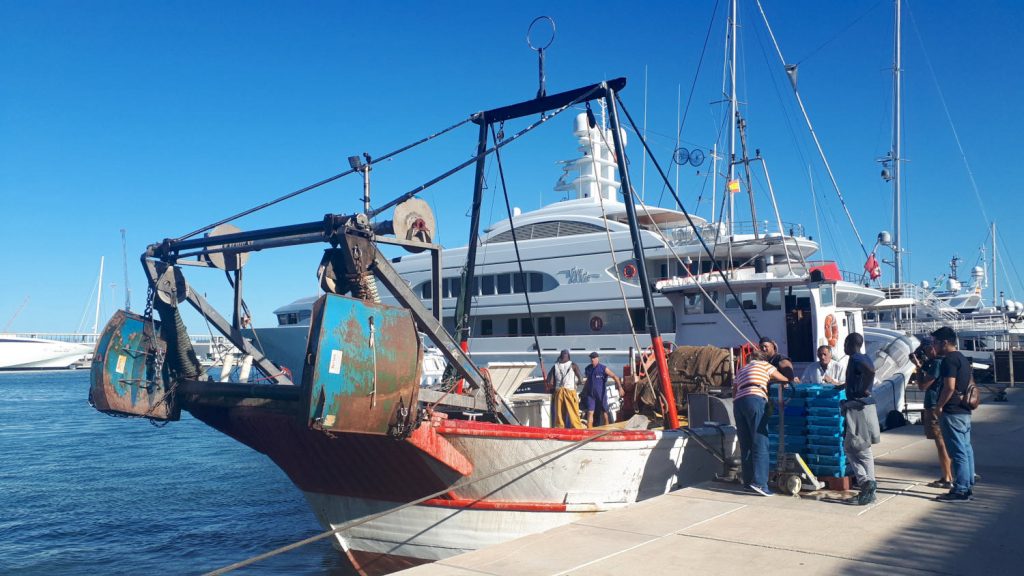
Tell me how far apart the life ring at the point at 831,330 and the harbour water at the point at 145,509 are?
10311mm

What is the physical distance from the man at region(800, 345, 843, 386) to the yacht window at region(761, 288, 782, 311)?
5.16 metres

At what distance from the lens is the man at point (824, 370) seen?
10.1 metres

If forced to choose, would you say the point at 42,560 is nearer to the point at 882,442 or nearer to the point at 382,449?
the point at 382,449

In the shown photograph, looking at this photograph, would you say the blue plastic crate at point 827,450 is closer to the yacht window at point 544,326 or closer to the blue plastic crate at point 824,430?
the blue plastic crate at point 824,430

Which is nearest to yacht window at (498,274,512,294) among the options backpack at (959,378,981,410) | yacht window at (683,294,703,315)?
yacht window at (683,294,703,315)

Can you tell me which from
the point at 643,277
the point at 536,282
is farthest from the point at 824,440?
the point at 536,282

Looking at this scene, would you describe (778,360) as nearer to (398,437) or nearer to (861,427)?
(861,427)

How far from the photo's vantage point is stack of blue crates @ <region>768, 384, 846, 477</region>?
795cm

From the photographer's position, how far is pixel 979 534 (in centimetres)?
620

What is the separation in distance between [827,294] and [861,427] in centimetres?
841

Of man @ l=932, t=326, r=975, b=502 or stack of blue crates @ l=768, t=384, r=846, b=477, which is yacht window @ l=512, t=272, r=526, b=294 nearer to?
stack of blue crates @ l=768, t=384, r=846, b=477

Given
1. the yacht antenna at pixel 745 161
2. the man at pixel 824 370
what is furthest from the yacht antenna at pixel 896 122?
the man at pixel 824 370

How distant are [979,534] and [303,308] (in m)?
34.1

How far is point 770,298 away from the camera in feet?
51.8
